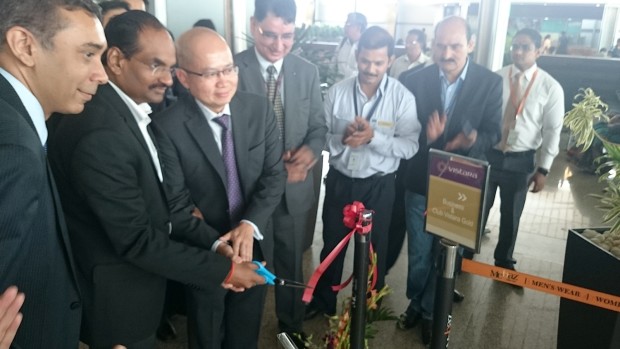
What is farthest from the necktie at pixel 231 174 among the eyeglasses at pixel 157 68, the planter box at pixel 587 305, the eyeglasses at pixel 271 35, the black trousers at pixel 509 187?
the black trousers at pixel 509 187

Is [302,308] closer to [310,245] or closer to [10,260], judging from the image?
[310,245]

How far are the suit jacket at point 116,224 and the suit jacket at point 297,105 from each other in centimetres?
82

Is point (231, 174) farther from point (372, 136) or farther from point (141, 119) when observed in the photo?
point (372, 136)

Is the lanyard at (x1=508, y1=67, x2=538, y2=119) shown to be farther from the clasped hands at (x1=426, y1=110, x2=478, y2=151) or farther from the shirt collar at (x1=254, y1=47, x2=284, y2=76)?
the shirt collar at (x1=254, y1=47, x2=284, y2=76)

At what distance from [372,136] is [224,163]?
30.6 inches

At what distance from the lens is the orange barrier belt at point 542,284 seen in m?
1.31

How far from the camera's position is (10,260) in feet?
2.94

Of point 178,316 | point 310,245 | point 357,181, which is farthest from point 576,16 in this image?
point 178,316

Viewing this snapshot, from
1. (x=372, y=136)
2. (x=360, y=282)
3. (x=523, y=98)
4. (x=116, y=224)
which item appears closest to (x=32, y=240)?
(x=116, y=224)

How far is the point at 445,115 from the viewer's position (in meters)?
2.36

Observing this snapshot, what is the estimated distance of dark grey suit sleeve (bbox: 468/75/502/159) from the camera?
2.35 meters

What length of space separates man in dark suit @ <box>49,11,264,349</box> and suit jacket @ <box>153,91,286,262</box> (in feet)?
0.42

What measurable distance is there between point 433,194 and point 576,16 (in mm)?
2899

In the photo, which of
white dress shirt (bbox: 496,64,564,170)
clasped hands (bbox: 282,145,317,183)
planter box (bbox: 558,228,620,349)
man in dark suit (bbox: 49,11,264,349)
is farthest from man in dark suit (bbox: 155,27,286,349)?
white dress shirt (bbox: 496,64,564,170)
